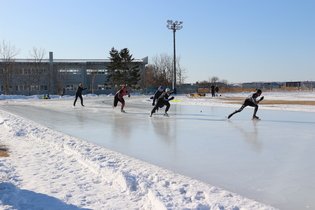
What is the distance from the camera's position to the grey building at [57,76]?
48116 mm

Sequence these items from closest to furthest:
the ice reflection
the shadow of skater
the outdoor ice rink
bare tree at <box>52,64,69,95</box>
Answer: the shadow of skater, the outdoor ice rink, the ice reflection, bare tree at <box>52,64,69,95</box>

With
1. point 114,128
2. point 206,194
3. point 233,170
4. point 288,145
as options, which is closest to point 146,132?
point 114,128

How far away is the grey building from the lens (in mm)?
48116

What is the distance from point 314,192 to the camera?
3504 mm

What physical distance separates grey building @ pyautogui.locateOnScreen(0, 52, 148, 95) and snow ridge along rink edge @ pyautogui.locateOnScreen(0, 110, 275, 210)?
4320 cm

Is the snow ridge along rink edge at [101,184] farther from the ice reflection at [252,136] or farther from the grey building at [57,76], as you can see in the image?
the grey building at [57,76]

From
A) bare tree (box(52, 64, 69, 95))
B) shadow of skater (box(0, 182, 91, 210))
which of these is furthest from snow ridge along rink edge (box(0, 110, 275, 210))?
bare tree (box(52, 64, 69, 95))

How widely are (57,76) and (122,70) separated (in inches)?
439

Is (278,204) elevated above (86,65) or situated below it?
below

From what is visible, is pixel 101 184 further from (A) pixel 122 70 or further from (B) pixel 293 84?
(B) pixel 293 84

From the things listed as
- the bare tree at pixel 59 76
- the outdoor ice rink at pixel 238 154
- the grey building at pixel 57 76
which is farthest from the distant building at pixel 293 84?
the outdoor ice rink at pixel 238 154

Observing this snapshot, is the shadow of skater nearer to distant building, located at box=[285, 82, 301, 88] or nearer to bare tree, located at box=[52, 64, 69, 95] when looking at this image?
bare tree, located at box=[52, 64, 69, 95]

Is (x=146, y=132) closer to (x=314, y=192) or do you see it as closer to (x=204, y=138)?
(x=204, y=138)

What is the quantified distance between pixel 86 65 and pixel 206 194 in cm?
5693
